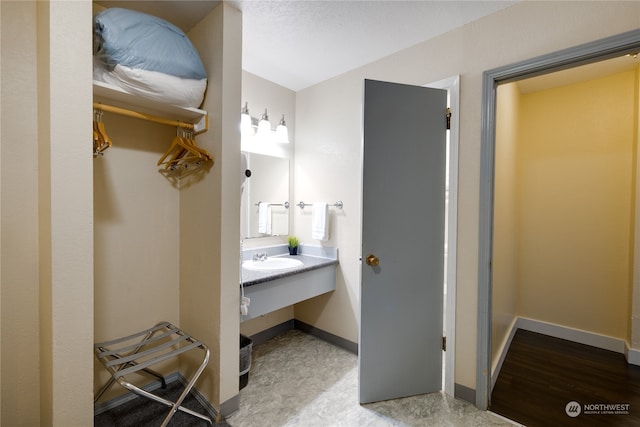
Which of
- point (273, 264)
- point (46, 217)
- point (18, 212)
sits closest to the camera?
point (46, 217)

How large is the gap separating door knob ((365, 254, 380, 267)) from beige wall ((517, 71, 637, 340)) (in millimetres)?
2311

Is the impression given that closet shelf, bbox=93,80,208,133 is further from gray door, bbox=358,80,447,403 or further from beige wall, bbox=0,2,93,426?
gray door, bbox=358,80,447,403

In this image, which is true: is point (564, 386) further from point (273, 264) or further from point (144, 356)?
point (144, 356)

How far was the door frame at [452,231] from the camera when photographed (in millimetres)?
1820

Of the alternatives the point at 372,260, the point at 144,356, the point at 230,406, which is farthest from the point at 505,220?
the point at 144,356

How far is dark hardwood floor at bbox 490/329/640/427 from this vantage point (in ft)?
5.68

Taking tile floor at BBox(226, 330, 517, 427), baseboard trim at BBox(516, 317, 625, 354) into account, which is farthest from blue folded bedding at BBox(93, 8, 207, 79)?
baseboard trim at BBox(516, 317, 625, 354)

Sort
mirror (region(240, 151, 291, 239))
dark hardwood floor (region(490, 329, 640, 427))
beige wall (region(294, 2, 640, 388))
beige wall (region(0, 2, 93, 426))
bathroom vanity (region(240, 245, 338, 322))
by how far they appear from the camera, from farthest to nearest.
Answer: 1. mirror (region(240, 151, 291, 239))
2. bathroom vanity (region(240, 245, 338, 322))
3. dark hardwood floor (region(490, 329, 640, 427))
4. beige wall (region(294, 2, 640, 388))
5. beige wall (region(0, 2, 93, 426))

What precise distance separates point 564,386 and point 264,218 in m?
2.68

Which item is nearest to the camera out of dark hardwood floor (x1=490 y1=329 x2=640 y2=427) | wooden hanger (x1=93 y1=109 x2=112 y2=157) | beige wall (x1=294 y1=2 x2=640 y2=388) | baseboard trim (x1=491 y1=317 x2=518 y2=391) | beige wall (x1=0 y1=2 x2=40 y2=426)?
beige wall (x1=0 y1=2 x2=40 y2=426)

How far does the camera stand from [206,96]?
1.68 m

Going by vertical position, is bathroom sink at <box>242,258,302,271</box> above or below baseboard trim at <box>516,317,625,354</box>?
above

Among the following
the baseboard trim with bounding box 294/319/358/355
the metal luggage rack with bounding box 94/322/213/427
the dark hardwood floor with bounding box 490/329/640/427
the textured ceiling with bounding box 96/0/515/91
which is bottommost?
the dark hardwood floor with bounding box 490/329/640/427

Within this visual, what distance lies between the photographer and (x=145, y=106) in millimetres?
1561
